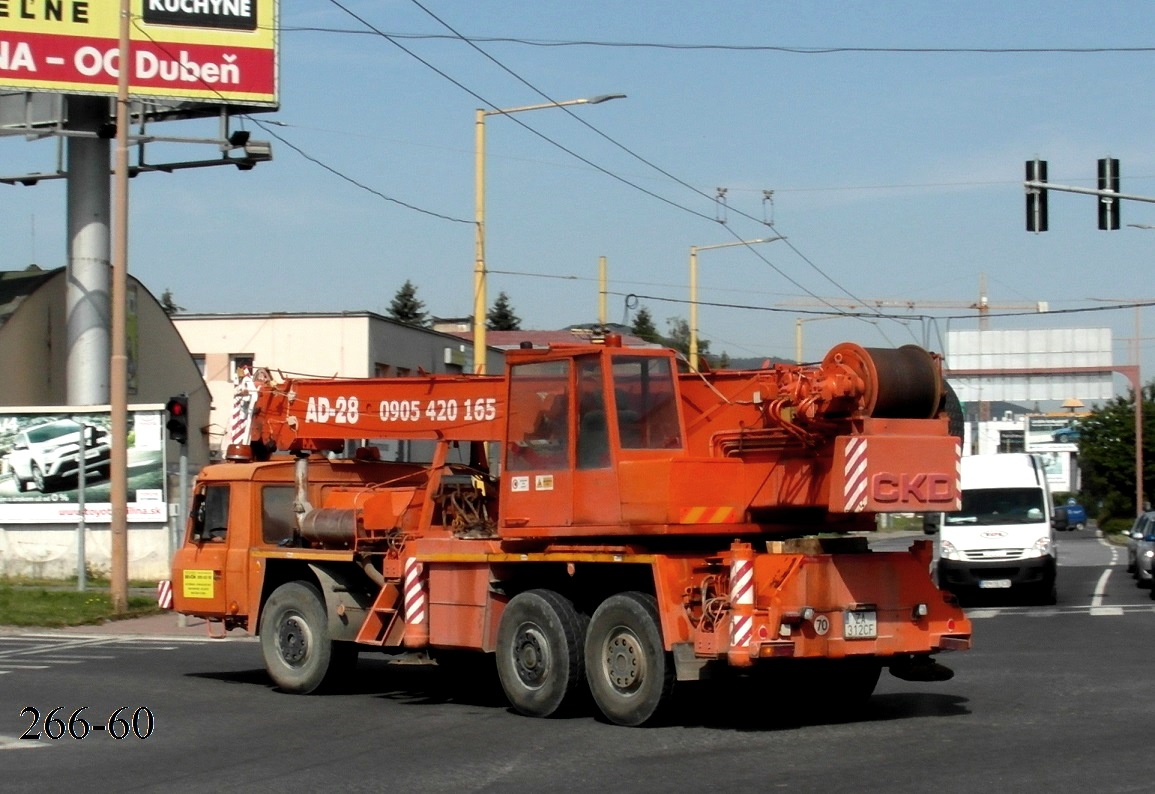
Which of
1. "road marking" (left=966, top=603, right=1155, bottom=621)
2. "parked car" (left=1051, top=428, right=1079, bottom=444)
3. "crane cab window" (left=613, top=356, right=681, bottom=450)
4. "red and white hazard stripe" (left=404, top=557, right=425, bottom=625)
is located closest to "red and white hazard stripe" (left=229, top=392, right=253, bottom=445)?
"red and white hazard stripe" (left=404, top=557, right=425, bottom=625)

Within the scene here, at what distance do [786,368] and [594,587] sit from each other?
247cm

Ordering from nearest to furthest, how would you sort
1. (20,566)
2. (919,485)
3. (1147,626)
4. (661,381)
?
1. (919,485)
2. (661,381)
3. (1147,626)
4. (20,566)

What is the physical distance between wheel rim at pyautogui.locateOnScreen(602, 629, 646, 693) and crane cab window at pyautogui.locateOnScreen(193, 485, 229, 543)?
18.5 feet

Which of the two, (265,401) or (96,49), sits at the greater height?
(96,49)

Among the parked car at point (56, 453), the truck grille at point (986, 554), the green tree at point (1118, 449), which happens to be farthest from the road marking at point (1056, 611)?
the green tree at point (1118, 449)

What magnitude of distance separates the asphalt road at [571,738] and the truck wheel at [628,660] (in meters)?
0.22

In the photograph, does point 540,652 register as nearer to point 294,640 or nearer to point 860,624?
point 860,624

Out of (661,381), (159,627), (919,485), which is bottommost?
(159,627)

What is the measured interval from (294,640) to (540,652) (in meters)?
3.54

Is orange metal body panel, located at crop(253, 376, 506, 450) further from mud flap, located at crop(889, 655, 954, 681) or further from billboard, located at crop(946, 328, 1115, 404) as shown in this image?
billboard, located at crop(946, 328, 1115, 404)

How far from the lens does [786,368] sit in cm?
1234

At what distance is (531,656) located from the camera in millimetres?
13195

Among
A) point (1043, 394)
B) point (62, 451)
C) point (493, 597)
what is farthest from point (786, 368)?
point (1043, 394)

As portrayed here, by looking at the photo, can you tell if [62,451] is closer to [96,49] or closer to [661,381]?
[96,49]
